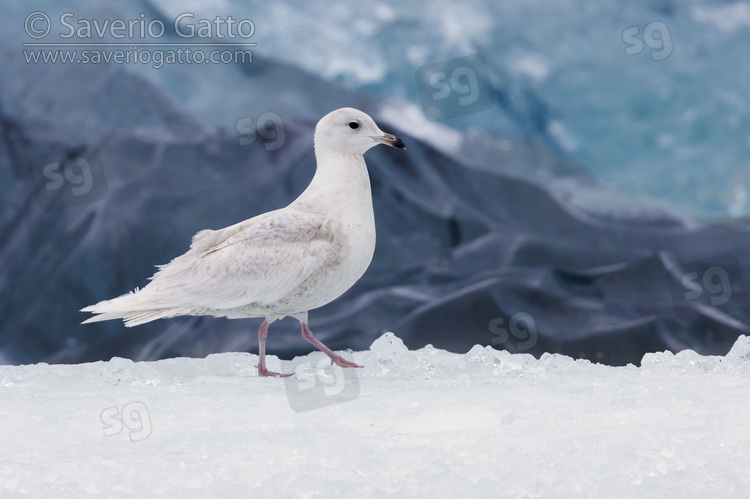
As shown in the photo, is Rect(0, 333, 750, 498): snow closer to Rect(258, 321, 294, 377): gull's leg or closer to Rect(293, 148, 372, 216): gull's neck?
Rect(258, 321, 294, 377): gull's leg

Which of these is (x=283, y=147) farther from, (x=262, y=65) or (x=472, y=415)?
(x=472, y=415)

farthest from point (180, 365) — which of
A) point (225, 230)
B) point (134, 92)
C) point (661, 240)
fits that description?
point (661, 240)

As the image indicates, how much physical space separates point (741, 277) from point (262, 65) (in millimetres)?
2753

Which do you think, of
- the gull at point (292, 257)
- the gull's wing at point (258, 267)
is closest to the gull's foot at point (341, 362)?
the gull at point (292, 257)

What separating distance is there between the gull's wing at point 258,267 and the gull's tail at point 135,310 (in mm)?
26

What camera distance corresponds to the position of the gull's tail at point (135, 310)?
3.23 metres

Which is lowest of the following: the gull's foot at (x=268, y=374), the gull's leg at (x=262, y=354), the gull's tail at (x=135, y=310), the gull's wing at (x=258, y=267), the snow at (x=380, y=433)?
the snow at (x=380, y=433)

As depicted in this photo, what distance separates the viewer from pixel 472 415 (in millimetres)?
2850

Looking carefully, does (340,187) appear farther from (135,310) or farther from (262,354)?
(135,310)

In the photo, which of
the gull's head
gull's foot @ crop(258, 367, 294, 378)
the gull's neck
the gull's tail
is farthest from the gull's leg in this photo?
the gull's head

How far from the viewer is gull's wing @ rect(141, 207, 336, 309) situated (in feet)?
10.5

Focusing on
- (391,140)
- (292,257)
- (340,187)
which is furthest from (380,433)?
(391,140)

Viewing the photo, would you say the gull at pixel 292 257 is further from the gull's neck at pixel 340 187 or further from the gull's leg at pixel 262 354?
the gull's leg at pixel 262 354

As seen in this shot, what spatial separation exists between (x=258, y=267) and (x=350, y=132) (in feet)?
2.08
